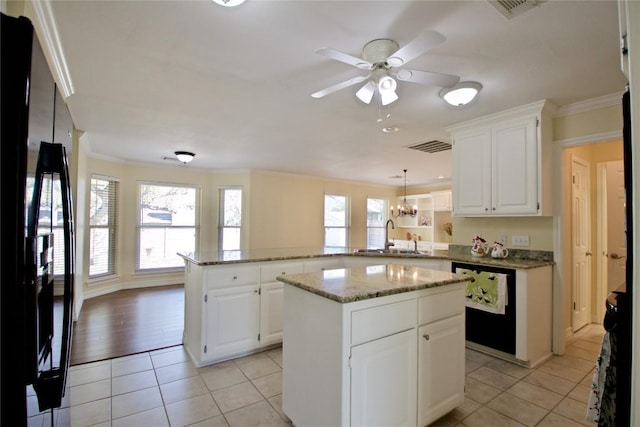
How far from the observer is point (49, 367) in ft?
3.18

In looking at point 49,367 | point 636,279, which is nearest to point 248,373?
point 49,367

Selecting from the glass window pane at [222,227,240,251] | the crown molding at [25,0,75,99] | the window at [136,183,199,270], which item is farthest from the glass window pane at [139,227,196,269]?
the crown molding at [25,0,75,99]

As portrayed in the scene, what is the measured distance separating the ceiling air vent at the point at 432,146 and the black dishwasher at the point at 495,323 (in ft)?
5.83

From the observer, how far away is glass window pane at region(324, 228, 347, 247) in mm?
7494

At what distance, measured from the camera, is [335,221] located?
25.1 ft

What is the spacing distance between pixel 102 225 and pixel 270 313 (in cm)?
409

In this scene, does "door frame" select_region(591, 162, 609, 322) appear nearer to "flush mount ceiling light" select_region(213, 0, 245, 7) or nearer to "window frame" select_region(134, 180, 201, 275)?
"flush mount ceiling light" select_region(213, 0, 245, 7)

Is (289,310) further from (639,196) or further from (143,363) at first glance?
(143,363)

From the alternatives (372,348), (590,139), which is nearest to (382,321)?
(372,348)

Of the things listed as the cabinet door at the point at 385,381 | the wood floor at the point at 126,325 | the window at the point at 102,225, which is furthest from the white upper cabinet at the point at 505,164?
the window at the point at 102,225

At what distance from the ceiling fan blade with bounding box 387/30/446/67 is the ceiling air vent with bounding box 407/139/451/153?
102 inches

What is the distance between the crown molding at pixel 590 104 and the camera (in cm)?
267

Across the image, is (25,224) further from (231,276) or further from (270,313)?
(270,313)

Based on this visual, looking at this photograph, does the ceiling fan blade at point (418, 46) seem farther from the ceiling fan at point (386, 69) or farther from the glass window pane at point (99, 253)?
the glass window pane at point (99, 253)
